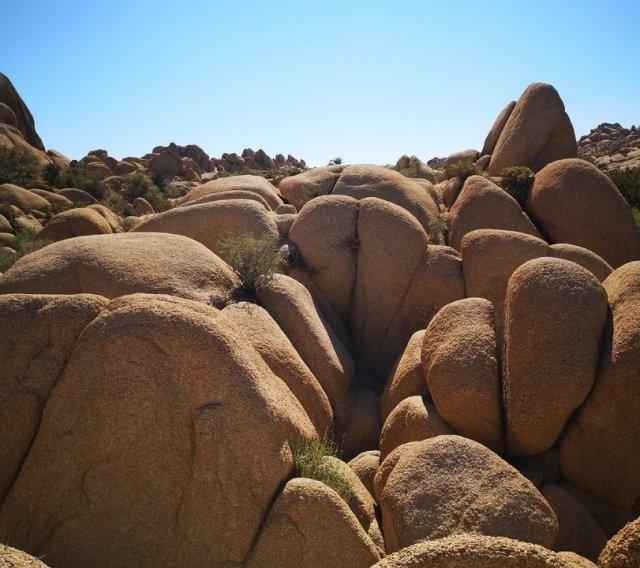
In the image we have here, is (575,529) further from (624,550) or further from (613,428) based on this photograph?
(624,550)

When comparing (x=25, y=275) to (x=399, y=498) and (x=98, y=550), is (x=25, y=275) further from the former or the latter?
(x=399, y=498)

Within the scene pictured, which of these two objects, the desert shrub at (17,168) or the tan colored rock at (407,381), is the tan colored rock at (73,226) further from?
the desert shrub at (17,168)

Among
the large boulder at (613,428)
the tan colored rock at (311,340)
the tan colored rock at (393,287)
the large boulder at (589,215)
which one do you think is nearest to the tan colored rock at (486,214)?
the large boulder at (589,215)

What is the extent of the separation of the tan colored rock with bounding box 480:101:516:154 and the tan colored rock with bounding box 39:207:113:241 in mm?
15944

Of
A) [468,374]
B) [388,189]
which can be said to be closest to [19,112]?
[388,189]

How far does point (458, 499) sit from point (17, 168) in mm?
40838

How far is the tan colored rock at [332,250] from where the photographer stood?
45.9 feet

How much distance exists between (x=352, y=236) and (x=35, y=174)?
34.3 metres

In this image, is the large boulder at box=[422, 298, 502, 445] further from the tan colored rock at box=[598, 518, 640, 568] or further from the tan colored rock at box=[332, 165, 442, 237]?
the tan colored rock at box=[332, 165, 442, 237]

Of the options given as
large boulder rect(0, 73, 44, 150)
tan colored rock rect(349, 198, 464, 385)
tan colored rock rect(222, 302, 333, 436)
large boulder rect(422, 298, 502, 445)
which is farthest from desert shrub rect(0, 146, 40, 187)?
large boulder rect(422, 298, 502, 445)

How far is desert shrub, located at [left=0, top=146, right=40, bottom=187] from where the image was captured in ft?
126

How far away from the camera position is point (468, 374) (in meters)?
8.92

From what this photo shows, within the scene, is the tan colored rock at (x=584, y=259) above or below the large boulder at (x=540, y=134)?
below

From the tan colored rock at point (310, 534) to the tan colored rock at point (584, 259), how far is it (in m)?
8.45
